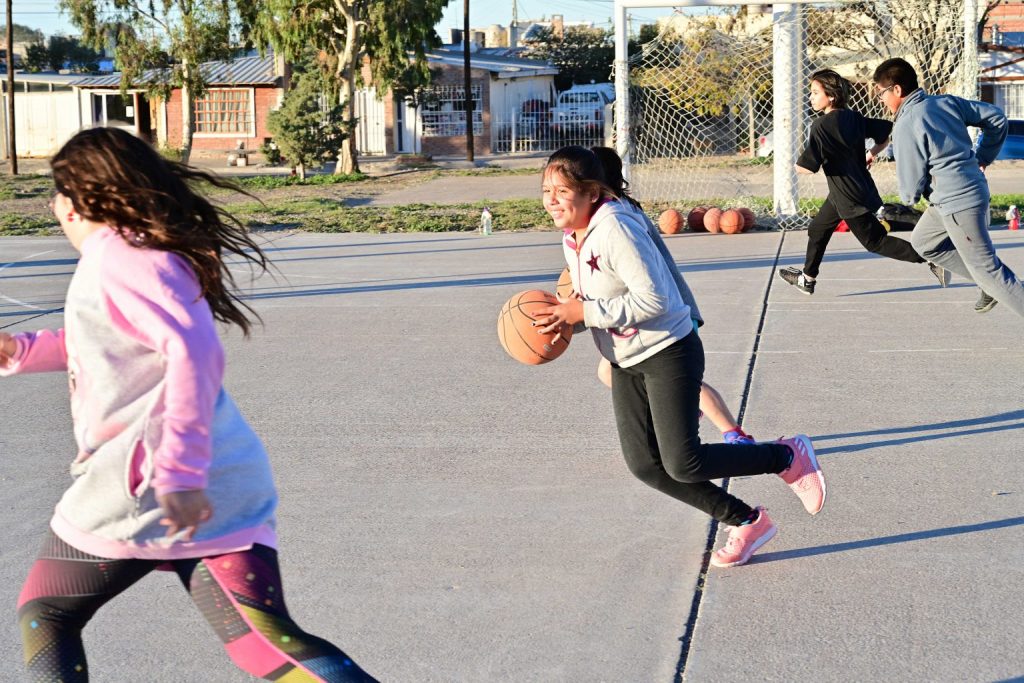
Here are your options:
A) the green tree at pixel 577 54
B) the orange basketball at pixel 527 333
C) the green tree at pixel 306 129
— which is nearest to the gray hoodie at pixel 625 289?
the orange basketball at pixel 527 333

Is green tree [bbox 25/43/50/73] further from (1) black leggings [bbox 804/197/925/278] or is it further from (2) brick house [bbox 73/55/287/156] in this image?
(1) black leggings [bbox 804/197/925/278]

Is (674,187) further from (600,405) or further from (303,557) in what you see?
(303,557)

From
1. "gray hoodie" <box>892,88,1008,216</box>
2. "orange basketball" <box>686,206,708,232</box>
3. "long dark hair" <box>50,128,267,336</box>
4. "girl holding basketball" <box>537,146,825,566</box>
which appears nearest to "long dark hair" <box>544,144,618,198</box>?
"girl holding basketball" <box>537,146,825,566</box>

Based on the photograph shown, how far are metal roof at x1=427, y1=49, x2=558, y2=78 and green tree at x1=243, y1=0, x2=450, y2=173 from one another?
30.9 ft

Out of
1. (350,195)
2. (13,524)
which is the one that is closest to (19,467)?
(13,524)

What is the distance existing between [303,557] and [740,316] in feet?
19.8

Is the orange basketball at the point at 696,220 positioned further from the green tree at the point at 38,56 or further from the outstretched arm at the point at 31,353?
the green tree at the point at 38,56

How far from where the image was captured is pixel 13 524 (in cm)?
535

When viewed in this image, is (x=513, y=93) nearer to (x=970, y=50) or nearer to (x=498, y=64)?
(x=498, y=64)

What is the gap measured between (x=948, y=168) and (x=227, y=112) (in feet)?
140

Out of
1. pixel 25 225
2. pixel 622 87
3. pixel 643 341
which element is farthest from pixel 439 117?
pixel 643 341

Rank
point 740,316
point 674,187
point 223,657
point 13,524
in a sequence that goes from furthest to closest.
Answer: point 674,187 → point 740,316 → point 13,524 → point 223,657

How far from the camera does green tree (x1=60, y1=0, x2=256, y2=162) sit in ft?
109

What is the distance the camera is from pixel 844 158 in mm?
10422
